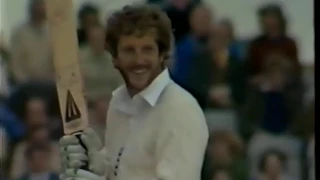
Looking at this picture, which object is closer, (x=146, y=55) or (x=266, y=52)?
(x=146, y=55)

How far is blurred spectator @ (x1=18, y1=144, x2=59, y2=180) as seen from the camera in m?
1.67

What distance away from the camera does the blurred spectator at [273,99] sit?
158 centimetres

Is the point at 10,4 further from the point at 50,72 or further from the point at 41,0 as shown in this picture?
the point at 50,72

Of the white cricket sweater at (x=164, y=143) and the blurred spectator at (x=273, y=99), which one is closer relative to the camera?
the white cricket sweater at (x=164, y=143)

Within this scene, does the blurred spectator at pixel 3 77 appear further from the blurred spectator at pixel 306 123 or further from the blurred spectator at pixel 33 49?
the blurred spectator at pixel 306 123

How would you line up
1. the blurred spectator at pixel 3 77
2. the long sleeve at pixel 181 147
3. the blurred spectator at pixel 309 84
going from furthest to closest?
the blurred spectator at pixel 3 77 < the blurred spectator at pixel 309 84 < the long sleeve at pixel 181 147

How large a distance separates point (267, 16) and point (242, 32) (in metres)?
0.06

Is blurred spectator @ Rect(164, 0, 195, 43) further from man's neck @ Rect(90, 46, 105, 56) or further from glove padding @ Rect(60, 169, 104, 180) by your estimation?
glove padding @ Rect(60, 169, 104, 180)

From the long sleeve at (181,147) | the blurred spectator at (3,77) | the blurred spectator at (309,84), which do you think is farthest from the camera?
the blurred spectator at (3,77)

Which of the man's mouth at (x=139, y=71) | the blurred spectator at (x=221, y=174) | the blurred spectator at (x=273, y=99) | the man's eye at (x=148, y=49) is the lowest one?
the blurred spectator at (x=221, y=174)

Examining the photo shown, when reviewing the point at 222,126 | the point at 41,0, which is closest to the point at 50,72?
the point at 41,0

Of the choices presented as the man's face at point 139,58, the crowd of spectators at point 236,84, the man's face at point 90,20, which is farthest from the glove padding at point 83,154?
the man's face at point 90,20

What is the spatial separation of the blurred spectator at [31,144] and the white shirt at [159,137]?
0.51m

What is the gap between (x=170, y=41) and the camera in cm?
115
